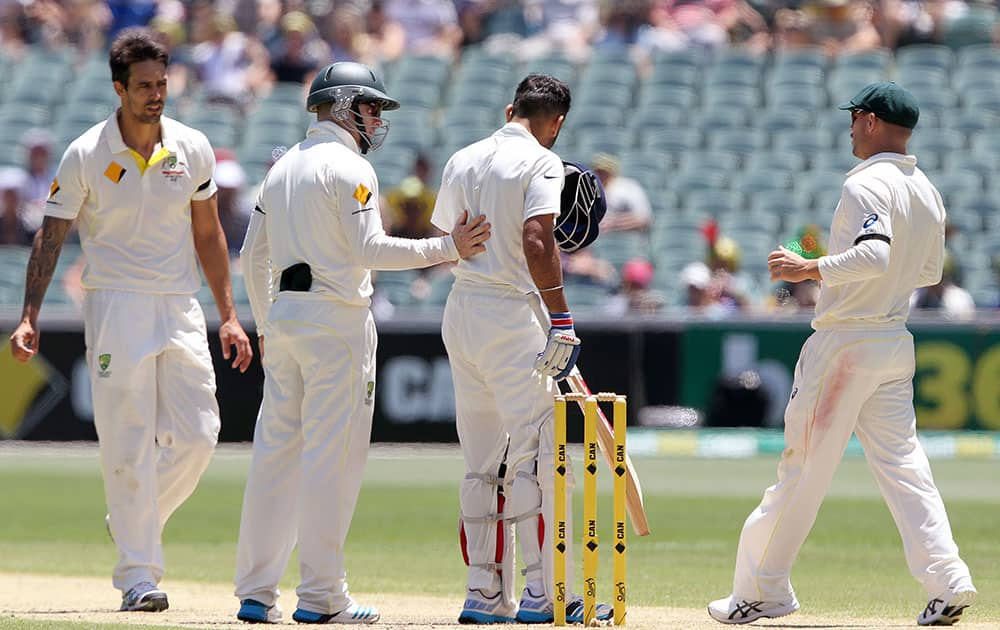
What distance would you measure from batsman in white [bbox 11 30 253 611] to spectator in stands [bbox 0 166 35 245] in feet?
38.7

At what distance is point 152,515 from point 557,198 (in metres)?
2.42

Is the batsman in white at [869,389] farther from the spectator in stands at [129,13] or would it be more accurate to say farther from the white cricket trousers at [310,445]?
the spectator in stands at [129,13]

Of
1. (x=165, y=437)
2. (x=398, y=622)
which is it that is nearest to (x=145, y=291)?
(x=165, y=437)

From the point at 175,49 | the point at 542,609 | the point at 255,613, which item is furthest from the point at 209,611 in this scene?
the point at 175,49

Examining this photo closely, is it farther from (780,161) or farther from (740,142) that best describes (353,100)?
(740,142)

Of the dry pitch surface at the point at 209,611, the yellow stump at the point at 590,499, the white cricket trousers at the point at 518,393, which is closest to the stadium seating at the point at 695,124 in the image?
the dry pitch surface at the point at 209,611

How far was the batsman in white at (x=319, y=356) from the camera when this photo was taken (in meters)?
7.70

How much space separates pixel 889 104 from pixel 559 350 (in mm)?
1730

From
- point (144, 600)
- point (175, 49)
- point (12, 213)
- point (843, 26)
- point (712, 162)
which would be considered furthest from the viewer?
point (175, 49)

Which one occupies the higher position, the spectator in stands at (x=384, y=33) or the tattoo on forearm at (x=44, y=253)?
the spectator in stands at (x=384, y=33)

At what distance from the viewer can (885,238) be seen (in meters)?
7.47

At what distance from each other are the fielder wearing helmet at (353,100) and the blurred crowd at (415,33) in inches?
444

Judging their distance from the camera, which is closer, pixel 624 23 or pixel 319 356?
pixel 319 356

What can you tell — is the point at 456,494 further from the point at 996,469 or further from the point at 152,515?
the point at 152,515
